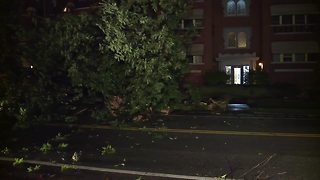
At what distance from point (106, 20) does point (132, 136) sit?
4.69 m

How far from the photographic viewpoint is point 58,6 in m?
43.9

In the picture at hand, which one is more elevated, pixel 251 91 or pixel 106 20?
pixel 106 20

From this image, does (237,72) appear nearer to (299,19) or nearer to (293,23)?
(293,23)

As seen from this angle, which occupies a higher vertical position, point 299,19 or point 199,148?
point 299,19

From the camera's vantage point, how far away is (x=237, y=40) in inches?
1555

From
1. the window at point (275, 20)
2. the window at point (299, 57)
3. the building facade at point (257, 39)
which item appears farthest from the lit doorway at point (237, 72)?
the window at point (275, 20)

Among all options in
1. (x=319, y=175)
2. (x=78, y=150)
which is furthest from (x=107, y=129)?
(x=319, y=175)

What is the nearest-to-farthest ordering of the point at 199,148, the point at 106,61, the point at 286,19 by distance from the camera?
the point at 199,148, the point at 106,61, the point at 286,19

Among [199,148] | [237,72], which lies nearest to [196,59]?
[237,72]

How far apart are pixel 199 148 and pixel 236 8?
105ft

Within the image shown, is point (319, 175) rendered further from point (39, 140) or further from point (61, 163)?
point (39, 140)

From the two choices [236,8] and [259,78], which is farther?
[236,8]

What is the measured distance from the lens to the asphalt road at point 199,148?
7.71 metres

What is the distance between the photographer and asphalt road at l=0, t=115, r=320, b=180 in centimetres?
771
